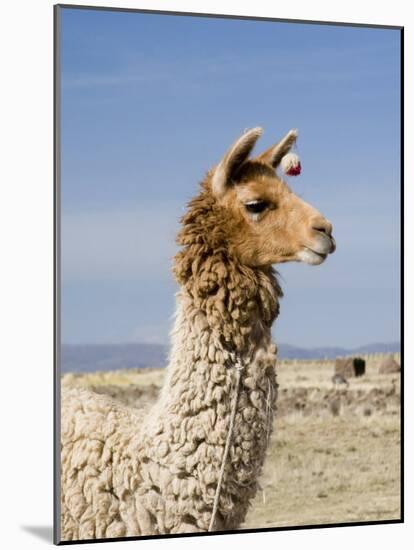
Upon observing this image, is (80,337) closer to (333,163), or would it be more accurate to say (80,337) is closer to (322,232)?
(322,232)

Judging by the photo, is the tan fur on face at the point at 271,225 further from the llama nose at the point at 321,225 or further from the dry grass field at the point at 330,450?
the dry grass field at the point at 330,450

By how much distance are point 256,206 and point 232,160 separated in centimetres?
31

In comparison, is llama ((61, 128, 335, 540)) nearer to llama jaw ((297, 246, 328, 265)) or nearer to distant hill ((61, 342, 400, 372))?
llama jaw ((297, 246, 328, 265))

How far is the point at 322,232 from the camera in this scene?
725 cm

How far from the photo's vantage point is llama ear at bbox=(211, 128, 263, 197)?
7.27 meters

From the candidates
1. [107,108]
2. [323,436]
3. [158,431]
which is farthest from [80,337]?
[323,436]

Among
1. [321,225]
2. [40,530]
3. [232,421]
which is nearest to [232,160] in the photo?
[321,225]

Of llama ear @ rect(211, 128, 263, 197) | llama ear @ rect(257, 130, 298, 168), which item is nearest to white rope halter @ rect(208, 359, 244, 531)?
llama ear @ rect(211, 128, 263, 197)

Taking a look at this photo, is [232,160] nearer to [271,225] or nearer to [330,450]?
[271,225]

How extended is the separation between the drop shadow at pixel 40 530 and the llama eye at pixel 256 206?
228cm

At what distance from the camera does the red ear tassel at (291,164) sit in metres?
7.49

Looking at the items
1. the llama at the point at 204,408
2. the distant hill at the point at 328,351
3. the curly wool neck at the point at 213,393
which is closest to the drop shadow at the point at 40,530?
the llama at the point at 204,408

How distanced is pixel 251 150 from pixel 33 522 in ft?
8.59

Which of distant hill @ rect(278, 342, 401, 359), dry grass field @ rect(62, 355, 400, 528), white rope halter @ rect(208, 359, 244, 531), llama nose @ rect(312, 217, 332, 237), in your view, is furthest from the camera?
dry grass field @ rect(62, 355, 400, 528)
